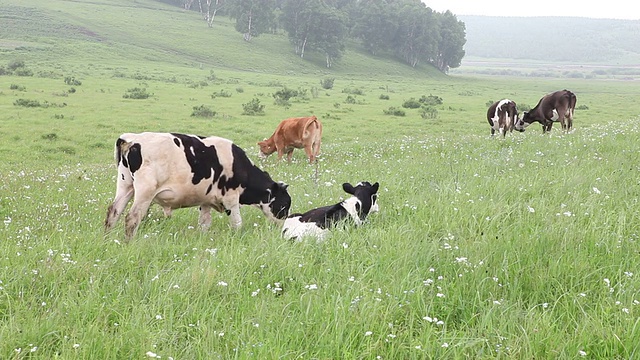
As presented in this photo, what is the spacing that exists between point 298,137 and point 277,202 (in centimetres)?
787

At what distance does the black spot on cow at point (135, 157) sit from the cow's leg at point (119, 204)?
486 mm

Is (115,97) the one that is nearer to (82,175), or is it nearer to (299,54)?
(82,175)

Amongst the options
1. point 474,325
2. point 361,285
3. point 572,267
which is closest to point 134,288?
point 361,285

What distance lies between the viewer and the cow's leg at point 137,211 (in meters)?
6.62

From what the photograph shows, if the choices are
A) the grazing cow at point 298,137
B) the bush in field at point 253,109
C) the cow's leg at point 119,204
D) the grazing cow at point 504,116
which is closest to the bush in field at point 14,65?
the bush in field at point 253,109

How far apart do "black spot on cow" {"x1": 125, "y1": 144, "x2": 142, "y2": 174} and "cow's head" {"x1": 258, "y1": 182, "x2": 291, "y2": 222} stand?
2.11 metres

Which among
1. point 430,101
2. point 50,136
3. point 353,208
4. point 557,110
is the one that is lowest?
point 50,136

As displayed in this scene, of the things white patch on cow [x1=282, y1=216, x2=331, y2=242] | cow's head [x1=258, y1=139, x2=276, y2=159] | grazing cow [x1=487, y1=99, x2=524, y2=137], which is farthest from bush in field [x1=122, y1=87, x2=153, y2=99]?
white patch on cow [x1=282, y1=216, x2=331, y2=242]

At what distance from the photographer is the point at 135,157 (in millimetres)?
6730

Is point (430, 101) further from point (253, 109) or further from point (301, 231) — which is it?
point (301, 231)

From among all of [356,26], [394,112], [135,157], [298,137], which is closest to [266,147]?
[298,137]

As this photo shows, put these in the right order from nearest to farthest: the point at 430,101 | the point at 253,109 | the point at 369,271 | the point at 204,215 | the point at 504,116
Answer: the point at 369,271
the point at 204,215
the point at 504,116
the point at 253,109
the point at 430,101

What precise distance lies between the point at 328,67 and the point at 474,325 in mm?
94175

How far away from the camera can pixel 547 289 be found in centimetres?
436
